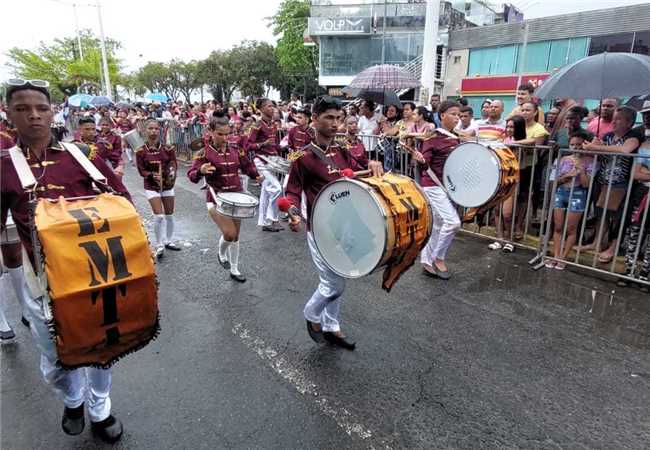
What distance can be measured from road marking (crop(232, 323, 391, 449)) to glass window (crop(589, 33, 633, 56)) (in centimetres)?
2971

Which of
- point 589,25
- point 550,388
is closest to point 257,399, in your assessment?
point 550,388

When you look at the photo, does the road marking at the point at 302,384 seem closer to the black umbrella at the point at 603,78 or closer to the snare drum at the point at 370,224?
the snare drum at the point at 370,224

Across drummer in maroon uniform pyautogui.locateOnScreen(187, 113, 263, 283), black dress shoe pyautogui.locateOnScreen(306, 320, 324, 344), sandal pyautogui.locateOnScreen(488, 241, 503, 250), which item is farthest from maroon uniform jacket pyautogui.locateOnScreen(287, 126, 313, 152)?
black dress shoe pyautogui.locateOnScreen(306, 320, 324, 344)

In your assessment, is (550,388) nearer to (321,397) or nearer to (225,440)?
(321,397)

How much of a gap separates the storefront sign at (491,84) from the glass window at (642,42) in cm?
483

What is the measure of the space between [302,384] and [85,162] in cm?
213

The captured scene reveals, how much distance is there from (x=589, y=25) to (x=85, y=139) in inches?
1186

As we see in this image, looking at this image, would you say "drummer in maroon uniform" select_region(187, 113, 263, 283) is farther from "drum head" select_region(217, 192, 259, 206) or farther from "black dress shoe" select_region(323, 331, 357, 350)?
"black dress shoe" select_region(323, 331, 357, 350)

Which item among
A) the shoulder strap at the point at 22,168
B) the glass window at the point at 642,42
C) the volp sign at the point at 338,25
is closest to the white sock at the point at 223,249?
the shoulder strap at the point at 22,168

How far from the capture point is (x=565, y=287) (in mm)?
5113

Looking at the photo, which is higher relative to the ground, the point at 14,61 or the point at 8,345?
the point at 14,61

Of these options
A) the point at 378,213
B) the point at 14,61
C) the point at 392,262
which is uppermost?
the point at 14,61

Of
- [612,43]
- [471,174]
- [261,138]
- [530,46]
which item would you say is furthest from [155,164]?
[530,46]

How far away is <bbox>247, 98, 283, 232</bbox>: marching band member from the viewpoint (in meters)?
7.80
